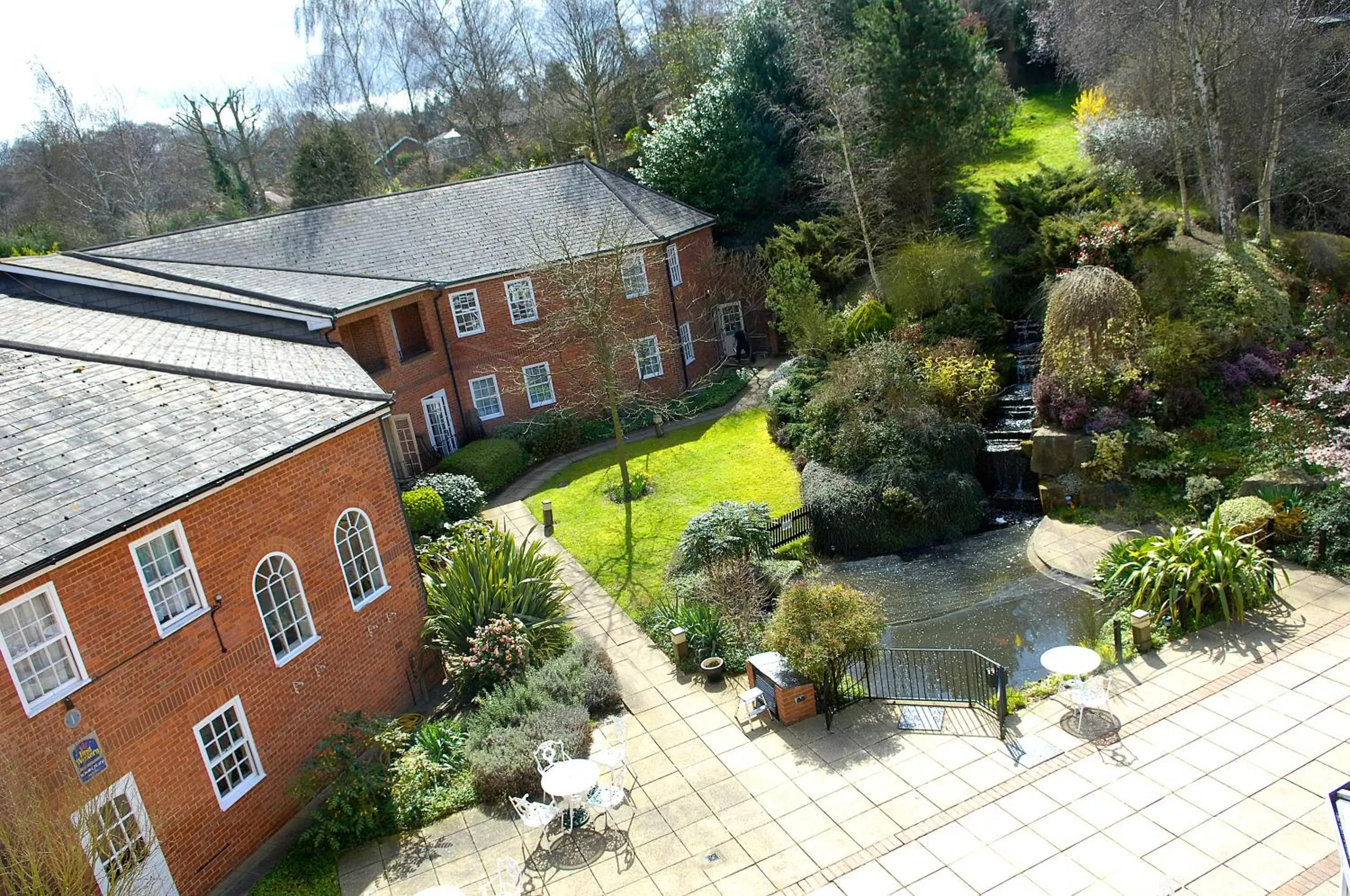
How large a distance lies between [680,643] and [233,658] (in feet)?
22.5

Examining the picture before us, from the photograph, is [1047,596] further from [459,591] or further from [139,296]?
[139,296]

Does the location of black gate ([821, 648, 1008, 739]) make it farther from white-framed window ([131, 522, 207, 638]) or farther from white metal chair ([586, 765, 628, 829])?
white-framed window ([131, 522, 207, 638])

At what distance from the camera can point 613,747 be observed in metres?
11.6

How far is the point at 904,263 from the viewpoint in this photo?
24922mm

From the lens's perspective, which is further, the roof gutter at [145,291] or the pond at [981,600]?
the roof gutter at [145,291]

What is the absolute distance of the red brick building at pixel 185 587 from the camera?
30.0 ft

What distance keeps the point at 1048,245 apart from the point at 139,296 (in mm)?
23219

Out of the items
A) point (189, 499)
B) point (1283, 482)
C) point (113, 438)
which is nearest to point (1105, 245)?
point (1283, 482)

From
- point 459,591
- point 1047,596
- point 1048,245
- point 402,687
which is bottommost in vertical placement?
point 1047,596

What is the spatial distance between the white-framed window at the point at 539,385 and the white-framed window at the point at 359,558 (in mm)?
13579

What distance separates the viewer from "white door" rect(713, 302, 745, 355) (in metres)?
31.6

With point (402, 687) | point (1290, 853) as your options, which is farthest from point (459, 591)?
point (1290, 853)

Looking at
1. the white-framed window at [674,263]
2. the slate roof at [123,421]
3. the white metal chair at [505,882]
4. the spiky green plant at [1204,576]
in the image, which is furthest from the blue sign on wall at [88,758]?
the white-framed window at [674,263]

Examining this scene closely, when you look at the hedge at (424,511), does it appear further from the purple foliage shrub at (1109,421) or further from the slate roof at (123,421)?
the purple foliage shrub at (1109,421)
